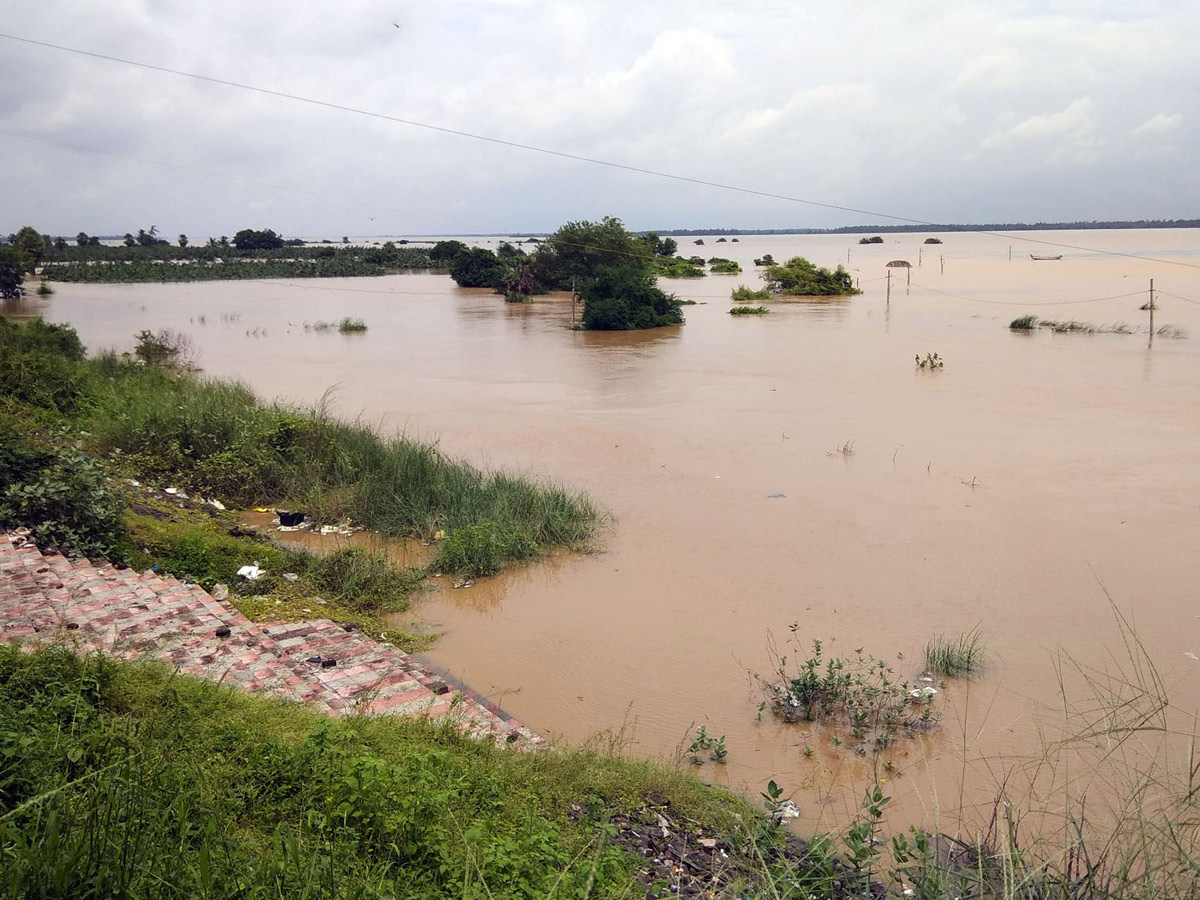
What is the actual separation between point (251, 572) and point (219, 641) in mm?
1578

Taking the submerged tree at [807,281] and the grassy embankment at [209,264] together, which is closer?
the submerged tree at [807,281]

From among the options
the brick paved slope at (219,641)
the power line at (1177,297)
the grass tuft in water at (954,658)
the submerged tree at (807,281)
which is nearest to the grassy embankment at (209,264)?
the submerged tree at (807,281)

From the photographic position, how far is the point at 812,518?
8266 mm

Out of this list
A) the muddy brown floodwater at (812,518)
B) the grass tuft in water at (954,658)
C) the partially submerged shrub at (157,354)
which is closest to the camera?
the muddy brown floodwater at (812,518)

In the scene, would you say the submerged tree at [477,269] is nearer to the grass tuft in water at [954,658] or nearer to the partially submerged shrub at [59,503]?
the partially submerged shrub at [59,503]

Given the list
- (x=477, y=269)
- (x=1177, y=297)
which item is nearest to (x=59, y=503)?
(x=1177, y=297)

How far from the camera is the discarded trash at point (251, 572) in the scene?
5992mm

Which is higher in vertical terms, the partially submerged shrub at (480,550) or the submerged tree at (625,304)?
the submerged tree at (625,304)

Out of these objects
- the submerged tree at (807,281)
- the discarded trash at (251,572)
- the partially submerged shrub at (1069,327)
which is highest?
the submerged tree at (807,281)

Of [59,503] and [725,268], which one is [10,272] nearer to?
[59,503]

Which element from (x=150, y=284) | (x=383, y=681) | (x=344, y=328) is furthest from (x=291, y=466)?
(x=150, y=284)

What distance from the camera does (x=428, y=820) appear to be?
2.70 meters

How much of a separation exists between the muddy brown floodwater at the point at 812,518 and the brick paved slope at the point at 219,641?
626mm

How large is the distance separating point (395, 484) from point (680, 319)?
61.1ft
